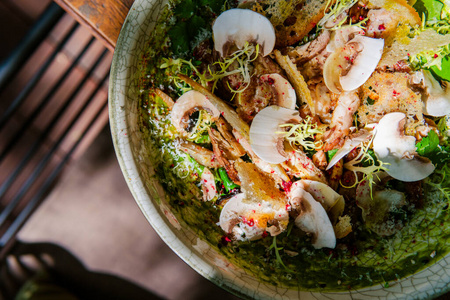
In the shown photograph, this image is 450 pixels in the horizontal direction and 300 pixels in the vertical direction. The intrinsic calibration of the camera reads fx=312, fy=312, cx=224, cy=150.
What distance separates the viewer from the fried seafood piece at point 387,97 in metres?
0.82

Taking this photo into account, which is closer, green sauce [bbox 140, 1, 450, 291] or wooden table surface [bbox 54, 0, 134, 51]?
green sauce [bbox 140, 1, 450, 291]

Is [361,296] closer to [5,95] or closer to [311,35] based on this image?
[311,35]

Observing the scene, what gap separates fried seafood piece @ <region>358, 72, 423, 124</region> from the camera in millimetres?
816

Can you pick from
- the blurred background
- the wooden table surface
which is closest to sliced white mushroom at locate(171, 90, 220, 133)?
the wooden table surface

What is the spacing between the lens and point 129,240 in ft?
4.72

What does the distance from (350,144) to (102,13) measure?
82cm

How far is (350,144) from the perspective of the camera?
0.79 m

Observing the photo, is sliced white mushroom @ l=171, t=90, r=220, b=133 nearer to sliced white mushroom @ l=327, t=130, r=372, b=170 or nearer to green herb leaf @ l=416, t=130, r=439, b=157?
sliced white mushroom @ l=327, t=130, r=372, b=170

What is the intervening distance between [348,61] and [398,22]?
0.16 metres

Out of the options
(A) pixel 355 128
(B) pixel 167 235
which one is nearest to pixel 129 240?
(B) pixel 167 235

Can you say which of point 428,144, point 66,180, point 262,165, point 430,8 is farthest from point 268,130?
point 66,180

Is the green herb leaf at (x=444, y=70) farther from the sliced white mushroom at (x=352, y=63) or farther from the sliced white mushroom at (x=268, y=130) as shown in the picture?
the sliced white mushroom at (x=268, y=130)

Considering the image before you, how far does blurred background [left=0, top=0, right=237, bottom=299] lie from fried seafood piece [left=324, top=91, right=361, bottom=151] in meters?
0.92

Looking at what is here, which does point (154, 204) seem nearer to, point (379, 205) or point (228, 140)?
point (228, 140)
